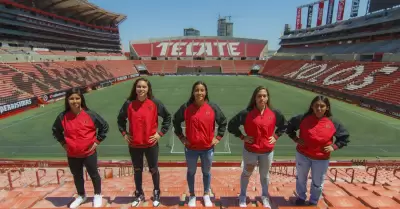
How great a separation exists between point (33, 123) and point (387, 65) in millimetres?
36911

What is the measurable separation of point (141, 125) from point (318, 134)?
285 cm

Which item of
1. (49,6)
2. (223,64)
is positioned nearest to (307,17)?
(223,64)

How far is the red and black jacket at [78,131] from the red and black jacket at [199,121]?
1.41 m

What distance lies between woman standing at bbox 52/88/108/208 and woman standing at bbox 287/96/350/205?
3.37 metres


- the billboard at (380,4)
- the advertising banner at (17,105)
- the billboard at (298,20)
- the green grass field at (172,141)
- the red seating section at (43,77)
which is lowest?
the green grass field at (172,141)

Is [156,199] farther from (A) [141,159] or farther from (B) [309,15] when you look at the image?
(B) [309,15]

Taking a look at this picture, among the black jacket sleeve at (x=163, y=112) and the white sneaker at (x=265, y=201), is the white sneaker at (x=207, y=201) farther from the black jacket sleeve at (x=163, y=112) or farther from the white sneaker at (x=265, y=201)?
the black jacket sleeve at (x=163, y=112)

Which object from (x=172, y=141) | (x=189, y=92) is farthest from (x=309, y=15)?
(x=172, y=141)

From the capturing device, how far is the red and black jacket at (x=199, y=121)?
4145mm

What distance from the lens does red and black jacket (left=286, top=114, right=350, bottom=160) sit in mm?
4070

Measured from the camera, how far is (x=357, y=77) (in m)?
32.0

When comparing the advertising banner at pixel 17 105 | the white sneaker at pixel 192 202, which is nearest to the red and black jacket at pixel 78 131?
the white sneaker at pixel 192 202

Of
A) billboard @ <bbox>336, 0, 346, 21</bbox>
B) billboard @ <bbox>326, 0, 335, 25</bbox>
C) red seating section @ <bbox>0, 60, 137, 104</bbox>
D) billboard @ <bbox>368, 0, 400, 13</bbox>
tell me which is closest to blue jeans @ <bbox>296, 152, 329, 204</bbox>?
red seating section @ <bbox>0, 60, 137, 104</bbox>

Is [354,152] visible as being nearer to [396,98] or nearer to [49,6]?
[396,98]
